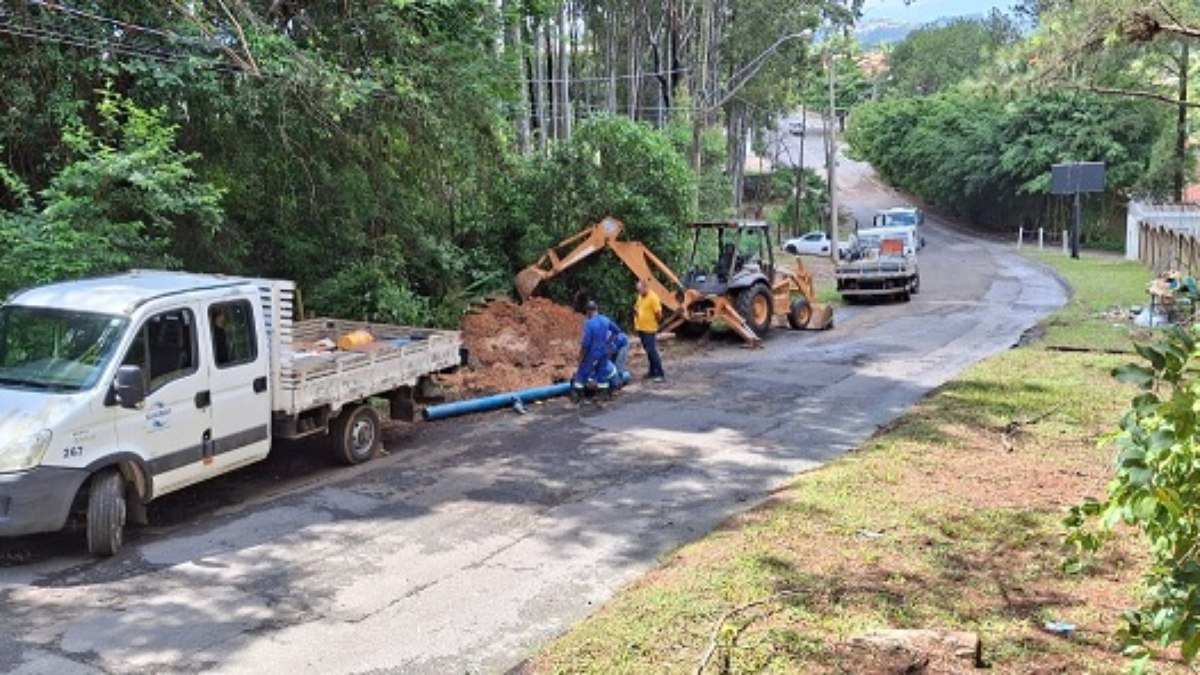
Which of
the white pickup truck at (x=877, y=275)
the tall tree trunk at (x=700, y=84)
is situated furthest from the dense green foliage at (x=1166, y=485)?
the tall tree trunk at (x=700, y=84)

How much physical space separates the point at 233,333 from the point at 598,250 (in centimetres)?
1136

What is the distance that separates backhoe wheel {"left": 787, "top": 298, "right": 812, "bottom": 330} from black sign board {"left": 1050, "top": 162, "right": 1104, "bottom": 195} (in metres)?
32.7

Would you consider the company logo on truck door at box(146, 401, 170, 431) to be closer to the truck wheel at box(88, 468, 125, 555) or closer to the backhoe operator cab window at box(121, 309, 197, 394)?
the backhoe operator cab window at box(121, 309, 197, 394)

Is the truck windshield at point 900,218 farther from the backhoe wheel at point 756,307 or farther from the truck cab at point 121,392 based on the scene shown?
the truck cab at point 121,392

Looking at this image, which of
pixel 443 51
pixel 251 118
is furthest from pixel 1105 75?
pixel 251 118

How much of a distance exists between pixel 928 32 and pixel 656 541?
102m

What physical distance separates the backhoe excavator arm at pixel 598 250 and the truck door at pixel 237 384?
10.4 meters

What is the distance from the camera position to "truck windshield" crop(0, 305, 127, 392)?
8.81 metres

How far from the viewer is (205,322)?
9773 mm

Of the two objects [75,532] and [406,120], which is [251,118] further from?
[75,532]

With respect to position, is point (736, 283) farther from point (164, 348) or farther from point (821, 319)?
point (164, 348)

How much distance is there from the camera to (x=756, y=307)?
21891 mm

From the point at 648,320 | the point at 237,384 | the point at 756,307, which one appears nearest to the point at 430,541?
the point at 237,384

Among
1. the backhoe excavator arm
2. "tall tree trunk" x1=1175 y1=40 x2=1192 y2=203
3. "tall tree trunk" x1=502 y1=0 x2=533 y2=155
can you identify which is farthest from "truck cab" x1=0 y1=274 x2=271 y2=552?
"tall tree trunk" x1=1175 y1=40 x2=1192 y2=203
